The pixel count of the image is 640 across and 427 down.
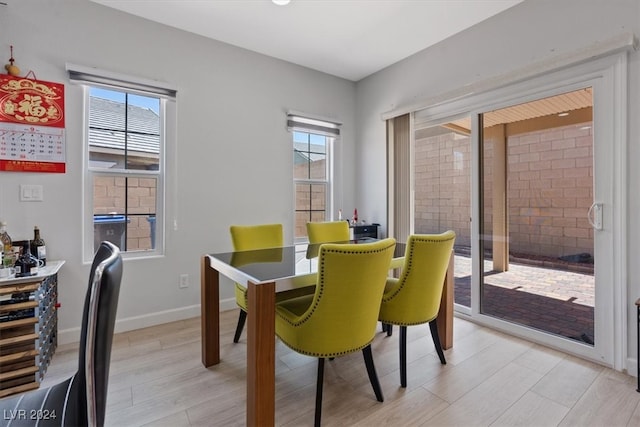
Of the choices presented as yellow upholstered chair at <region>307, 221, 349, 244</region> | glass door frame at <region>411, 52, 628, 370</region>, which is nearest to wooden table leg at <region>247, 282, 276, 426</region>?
yellow upholstered chair at <region>307, 221, 349, 244</region>

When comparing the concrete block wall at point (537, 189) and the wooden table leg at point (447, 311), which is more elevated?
the concrete block wall at point (537, 189)

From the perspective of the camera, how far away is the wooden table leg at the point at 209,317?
2.07 metres

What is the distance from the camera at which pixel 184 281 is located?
2938 millimetres

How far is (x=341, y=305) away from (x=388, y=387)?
31.2 inches

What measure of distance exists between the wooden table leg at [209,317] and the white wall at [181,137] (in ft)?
3.23

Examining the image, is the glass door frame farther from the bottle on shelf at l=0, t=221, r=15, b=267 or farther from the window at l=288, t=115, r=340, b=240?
the bottle on shelf at l=0, t=221, r=15, b=267

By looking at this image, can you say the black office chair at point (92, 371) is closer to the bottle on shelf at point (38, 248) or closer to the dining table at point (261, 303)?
the dining table at point (261, 303)

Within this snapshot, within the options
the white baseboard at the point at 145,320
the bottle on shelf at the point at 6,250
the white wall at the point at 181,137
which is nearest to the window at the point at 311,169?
the white wall at the point at 181,137

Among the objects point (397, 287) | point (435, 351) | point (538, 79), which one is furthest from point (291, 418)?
point (538, 79)

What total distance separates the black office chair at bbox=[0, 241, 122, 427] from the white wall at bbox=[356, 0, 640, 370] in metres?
2.86

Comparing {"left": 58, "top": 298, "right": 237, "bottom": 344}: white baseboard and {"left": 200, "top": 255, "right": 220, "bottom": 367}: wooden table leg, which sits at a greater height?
{"left": 200, "top": 255, "right": 220, "bottom": 367}: wooden table leg

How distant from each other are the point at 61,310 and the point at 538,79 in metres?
4.16

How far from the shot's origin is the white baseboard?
2.44 m

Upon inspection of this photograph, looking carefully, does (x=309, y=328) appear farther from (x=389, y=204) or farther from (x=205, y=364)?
(x=389, y=204)
